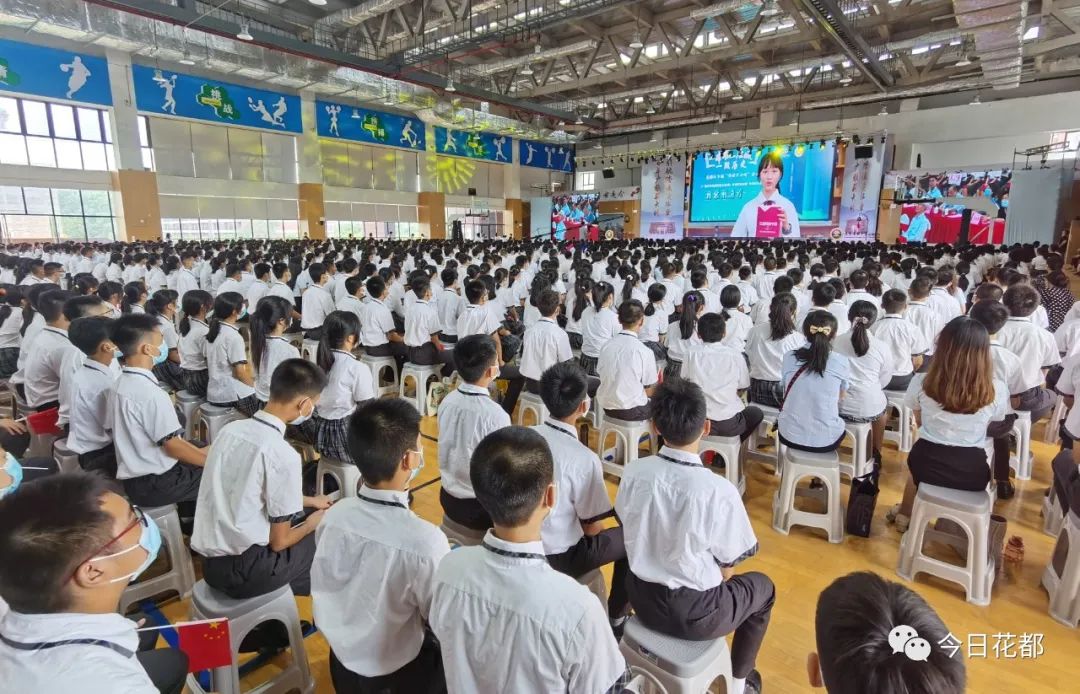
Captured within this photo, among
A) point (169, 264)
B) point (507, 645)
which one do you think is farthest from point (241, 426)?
point (169, 264)

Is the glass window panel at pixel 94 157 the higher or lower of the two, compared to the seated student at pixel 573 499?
higher

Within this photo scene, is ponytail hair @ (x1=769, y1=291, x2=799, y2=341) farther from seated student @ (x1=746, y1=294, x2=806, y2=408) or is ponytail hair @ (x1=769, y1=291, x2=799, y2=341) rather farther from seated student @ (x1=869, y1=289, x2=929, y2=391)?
seated student @ (x1=869, y1=289, x2=929, y2=391)

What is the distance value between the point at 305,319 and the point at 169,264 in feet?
10.4

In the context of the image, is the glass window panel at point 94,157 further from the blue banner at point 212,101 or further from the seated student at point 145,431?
the seated student at point 145,431

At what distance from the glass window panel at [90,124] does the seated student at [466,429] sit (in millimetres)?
15751

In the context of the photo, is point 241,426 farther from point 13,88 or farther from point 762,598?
point 13,88

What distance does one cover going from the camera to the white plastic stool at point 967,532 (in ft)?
8.38

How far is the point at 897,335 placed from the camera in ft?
13.8

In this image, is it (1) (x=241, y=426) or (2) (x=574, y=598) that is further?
(1) (x=241, y=426)

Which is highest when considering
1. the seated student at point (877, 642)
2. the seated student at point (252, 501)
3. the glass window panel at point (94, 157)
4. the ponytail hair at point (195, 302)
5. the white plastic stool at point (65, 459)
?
the glass window panel at point (94, 157)

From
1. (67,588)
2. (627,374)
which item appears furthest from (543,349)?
(67,588)

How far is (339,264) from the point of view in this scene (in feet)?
26.2

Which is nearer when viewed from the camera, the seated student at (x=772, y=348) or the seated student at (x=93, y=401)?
the seated student at (x=93, y=401)

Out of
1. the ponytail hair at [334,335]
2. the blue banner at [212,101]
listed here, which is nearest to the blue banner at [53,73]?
the blue banner at [212,101]
